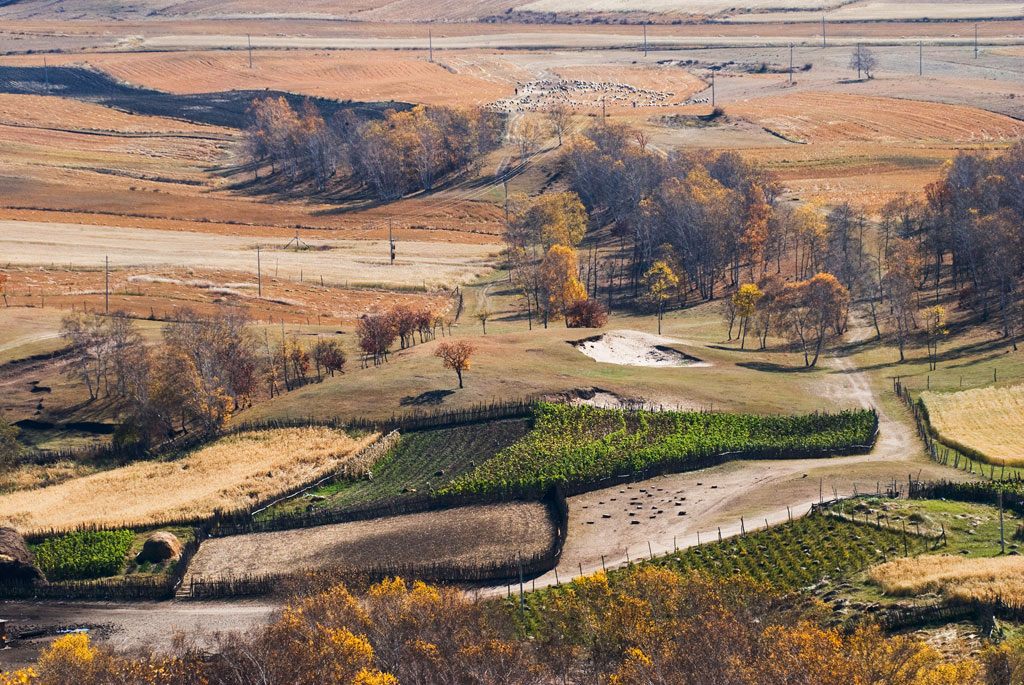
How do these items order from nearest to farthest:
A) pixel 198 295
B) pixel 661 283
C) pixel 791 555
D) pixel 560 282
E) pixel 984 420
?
pixel 791 555, pixel 984 420, pixel 661 283, pixel 560 282, pixel 198 295

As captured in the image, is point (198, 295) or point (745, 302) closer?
point (745, 302)

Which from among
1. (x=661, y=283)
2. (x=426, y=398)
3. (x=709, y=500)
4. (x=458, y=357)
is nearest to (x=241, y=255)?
(x=661, y=283)

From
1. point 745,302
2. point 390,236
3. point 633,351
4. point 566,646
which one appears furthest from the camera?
point 390,236

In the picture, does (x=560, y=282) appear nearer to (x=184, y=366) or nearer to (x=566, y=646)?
(x=184, y=366)

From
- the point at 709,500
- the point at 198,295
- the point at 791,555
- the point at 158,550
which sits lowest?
the point at 158,550

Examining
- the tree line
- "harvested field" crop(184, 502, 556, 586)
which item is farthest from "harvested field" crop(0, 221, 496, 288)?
"harvested field" crop(184, 502, 556, 586)

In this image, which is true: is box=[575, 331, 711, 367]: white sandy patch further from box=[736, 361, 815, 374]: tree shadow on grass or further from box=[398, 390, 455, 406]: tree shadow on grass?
box=[398, 390, 455, 406]: tree shadow on grass

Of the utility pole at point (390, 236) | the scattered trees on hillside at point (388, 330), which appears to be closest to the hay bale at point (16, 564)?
the scattered trees on hillside at point (388, 330)
